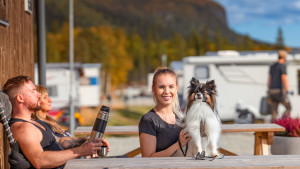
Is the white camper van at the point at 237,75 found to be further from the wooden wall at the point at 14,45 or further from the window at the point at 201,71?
the wooden wall at the point at 14,45

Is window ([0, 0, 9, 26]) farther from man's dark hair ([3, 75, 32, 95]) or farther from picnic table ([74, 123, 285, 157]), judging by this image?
picnic table ([74, 123, 285, 157])

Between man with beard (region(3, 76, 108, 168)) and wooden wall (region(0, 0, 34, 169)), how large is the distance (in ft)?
2.07

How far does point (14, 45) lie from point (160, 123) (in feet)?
6.28

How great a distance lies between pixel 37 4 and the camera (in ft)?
17.6

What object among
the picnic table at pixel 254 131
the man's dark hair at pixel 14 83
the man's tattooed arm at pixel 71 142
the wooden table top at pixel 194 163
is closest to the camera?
the wooden table top at pixel 194 163

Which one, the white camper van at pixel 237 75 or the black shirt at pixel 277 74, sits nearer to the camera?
the black shirt at pixel 277 74

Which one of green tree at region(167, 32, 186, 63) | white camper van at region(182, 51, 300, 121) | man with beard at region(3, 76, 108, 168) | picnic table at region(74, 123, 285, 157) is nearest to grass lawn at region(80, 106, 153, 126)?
white camper van at region(182, 51, 300, 121)

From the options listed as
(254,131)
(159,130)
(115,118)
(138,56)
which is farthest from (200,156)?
(138,56)

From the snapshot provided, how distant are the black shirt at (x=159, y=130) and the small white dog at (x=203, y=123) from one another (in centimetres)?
38

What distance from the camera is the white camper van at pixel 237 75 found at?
1350cm

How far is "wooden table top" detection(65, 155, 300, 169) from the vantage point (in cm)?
267

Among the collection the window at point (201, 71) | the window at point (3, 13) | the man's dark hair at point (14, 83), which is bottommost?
the man's dark hair at point (14, 83)

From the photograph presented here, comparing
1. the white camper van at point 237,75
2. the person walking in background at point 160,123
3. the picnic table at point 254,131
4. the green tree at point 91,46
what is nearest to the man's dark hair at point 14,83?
the person walking in background at point 160,123

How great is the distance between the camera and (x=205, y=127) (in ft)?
9.42
